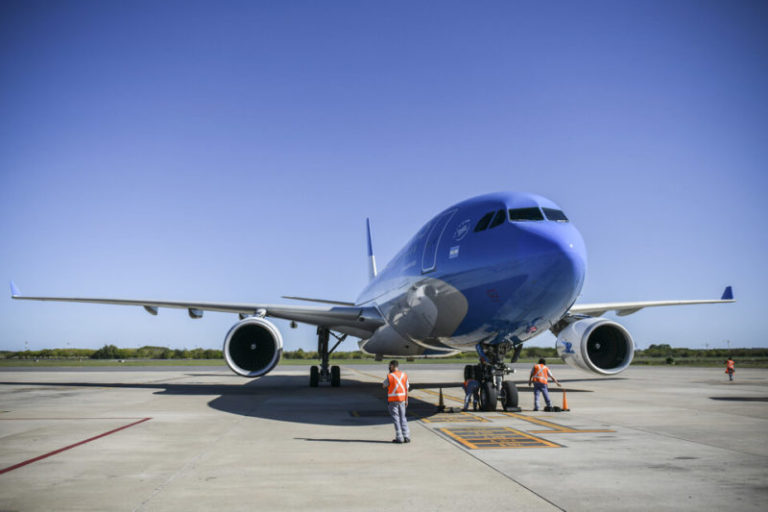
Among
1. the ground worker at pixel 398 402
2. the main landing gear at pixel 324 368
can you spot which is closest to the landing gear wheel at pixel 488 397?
the ground worker at pixel 398 402

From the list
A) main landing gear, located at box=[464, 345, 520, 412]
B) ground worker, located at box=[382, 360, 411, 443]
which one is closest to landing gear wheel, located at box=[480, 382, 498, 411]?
main landing gear, located at box=[464, 345, 520, 412]

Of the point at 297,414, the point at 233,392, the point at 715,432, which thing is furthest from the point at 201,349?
the point at 715,432

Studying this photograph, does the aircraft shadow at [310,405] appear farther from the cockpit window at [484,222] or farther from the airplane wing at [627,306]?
the airplane wing at [627,306]

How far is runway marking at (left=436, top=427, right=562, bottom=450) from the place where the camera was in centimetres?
717

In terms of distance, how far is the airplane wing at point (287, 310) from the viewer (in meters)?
Answer: 15.8

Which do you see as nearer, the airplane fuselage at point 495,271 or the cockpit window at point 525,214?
the airplane fuselage at point 495,271

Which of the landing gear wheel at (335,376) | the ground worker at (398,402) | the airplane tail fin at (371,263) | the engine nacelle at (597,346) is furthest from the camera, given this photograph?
the airplane tail fin at (371,263)

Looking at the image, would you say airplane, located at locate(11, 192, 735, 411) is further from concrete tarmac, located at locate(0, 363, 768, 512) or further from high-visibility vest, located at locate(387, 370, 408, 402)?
high-visibility vest, located at locate(387, 370, 408, 402)

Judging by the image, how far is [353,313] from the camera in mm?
15930

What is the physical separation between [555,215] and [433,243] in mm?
2516

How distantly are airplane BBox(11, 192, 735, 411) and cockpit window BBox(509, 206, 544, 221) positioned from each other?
0.05 ft

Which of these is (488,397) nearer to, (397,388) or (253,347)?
(397,388)

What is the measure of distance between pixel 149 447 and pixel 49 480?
1.96 m

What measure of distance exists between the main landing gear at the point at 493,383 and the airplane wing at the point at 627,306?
17.6 ft
